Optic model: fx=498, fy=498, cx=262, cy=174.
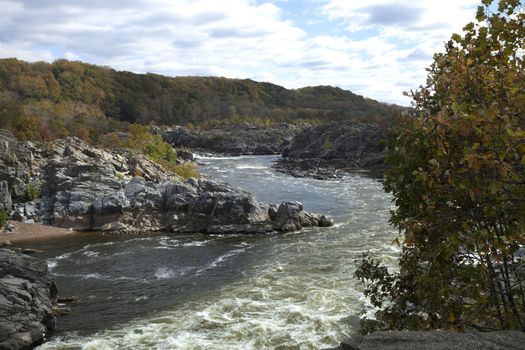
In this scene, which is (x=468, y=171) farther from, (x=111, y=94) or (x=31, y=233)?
(x=111, y=94)

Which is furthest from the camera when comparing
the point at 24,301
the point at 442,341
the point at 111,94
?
the point at 111,94

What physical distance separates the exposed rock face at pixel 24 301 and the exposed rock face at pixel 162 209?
15914 mm

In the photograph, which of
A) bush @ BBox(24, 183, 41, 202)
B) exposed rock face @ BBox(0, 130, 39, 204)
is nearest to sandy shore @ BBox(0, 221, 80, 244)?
exposed rock face @ BBox(0, 130, 39, 204)

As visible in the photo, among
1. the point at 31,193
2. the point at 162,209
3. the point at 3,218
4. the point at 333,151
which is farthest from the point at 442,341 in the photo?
the point at 333,151

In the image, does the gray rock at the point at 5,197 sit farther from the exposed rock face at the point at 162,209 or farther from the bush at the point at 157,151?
the bush at the point at 157,151

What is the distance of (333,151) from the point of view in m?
98.2

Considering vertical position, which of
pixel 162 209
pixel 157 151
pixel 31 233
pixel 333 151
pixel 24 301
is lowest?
pixel 24 301

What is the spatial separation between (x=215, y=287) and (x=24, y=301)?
870 centimetres

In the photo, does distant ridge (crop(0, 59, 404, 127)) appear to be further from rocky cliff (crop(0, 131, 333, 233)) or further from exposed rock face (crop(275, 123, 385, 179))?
rocky cliff (crop(0, 131, 333, 233))

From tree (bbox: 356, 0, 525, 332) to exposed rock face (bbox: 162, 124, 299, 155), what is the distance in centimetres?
10886

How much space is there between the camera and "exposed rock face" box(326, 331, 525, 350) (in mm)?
6125

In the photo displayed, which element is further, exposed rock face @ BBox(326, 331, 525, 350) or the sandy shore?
the sandy shore

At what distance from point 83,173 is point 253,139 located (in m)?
84.1

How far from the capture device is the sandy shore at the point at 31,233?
1351 inches
